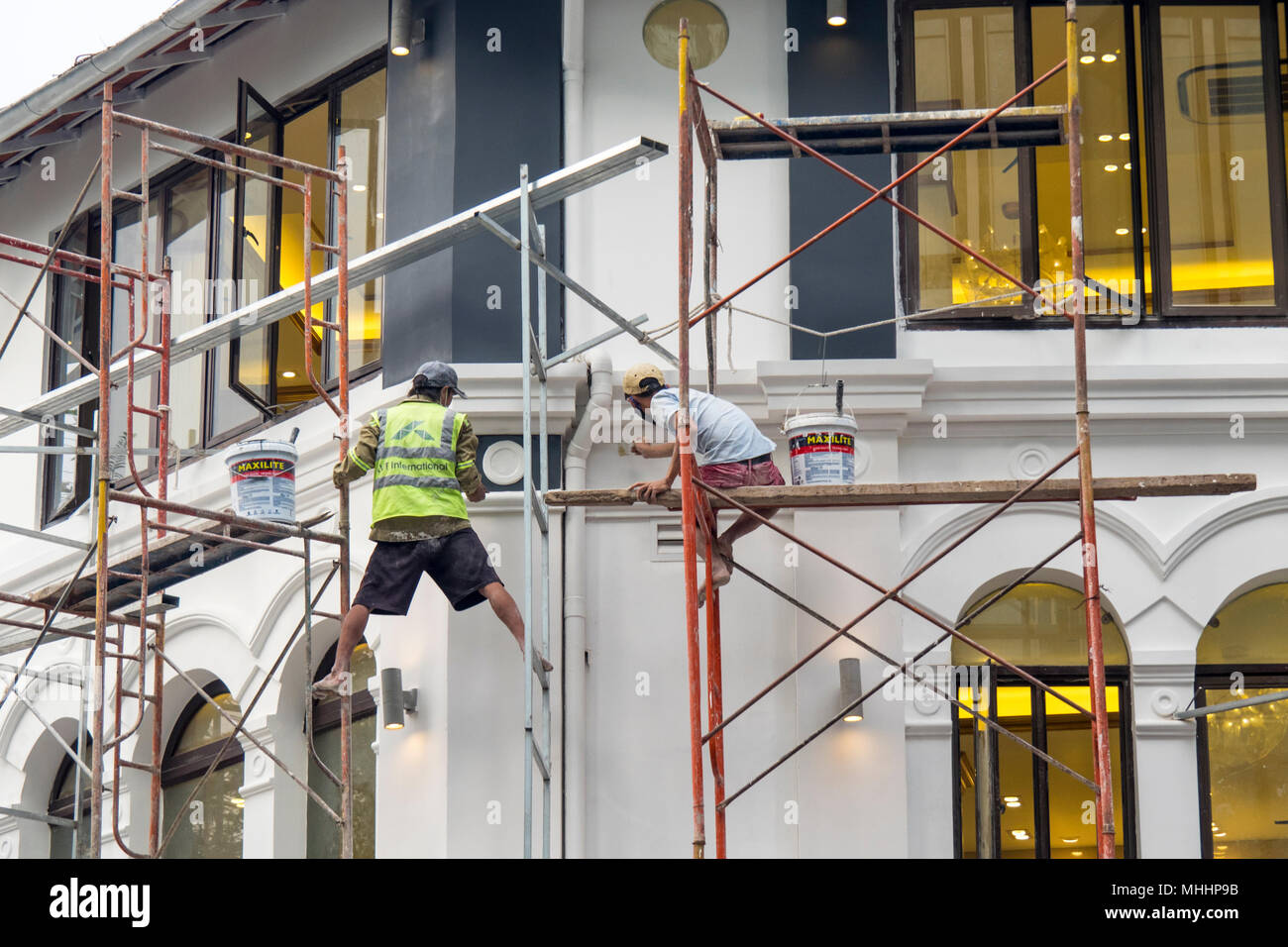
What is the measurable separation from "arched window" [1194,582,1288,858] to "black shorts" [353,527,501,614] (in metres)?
4.35

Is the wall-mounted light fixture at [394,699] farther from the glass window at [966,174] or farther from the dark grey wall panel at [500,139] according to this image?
the glass window at [966,174]

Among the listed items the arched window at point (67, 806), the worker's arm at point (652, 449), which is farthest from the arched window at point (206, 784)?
the worker's arm at point (652, 449)

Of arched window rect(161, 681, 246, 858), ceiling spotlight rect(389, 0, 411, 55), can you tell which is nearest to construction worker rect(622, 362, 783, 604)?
ceiling spotlight rect(389, 0, 411, 55)

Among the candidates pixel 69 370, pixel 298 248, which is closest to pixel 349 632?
pixel 298 248

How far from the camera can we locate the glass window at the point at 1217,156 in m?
13.0

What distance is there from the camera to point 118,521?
15109mm

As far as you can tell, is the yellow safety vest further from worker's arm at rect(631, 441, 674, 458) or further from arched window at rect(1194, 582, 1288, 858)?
arched window at rect(1194, 582, 1288, 858)

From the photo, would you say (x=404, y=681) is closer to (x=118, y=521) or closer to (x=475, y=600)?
(x=475, y=600)

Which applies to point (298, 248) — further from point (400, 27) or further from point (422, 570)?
point (422, 570)

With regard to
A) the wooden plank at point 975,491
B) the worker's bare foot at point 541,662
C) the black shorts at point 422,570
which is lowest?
the worker's bare foot at point 541,662

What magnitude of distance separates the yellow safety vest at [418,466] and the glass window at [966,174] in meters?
3.35

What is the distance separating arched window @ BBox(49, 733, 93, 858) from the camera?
15.6 m

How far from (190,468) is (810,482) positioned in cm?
535

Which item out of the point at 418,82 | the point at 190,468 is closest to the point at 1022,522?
the point at 418,82
